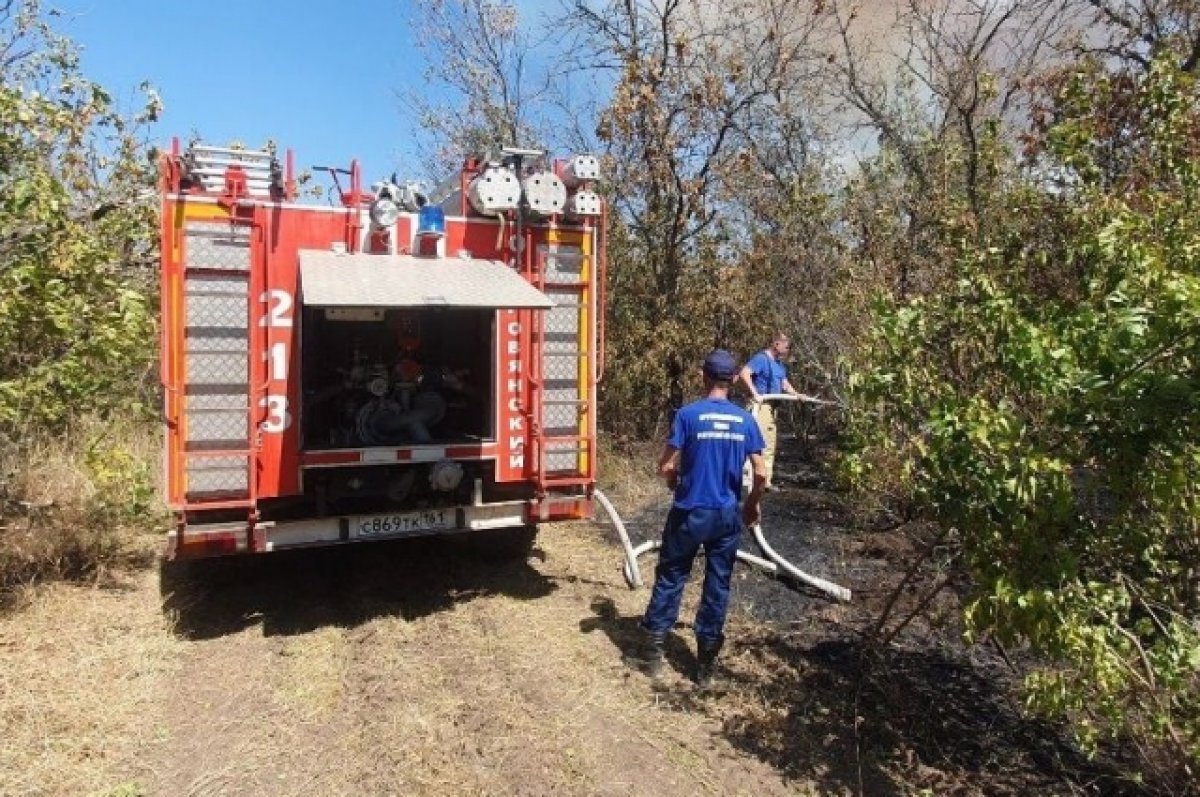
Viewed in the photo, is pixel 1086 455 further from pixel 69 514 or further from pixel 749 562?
pixel 69 514

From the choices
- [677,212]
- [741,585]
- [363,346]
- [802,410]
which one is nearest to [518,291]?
[363,346]

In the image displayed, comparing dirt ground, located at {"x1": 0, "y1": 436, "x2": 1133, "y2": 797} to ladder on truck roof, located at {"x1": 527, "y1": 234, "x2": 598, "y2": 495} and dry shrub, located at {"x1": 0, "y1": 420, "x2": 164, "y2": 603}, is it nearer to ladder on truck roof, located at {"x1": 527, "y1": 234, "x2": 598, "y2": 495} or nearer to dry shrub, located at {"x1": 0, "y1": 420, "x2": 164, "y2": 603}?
dry shrub, located at {"x1": 0, "y1": 420, "x2": 164, "y2": 603}

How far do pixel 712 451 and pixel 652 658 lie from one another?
1.24 metres

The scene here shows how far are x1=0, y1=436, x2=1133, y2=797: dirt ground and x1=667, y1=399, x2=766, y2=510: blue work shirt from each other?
1.05 metres

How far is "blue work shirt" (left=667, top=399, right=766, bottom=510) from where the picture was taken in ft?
16.2

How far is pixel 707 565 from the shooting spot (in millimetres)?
5027

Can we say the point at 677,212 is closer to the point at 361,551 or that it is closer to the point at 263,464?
the point at 361,551

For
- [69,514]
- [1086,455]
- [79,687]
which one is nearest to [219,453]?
[79,687]

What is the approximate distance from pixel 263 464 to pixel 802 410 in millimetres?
8791

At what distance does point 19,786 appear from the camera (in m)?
3.80

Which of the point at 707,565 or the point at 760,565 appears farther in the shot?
the point at 760,565

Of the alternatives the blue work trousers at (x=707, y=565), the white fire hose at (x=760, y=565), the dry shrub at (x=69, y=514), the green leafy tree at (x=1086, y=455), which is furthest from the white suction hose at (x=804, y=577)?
the dry shrub at (x=69, y=514)

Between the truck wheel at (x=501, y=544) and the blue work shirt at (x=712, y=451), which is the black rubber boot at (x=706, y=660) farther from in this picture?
the truck wheel at (x=501, y=544)

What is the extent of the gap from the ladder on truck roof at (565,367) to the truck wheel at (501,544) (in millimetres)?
1372
